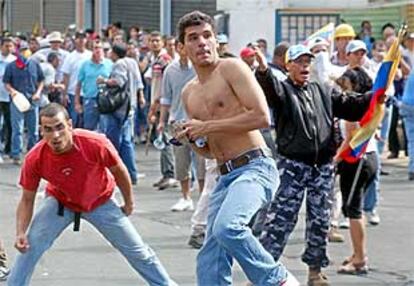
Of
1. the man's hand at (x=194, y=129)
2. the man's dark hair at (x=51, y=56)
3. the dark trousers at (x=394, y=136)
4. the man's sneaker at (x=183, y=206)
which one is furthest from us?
the man's dark hair at (x=51, y=56)

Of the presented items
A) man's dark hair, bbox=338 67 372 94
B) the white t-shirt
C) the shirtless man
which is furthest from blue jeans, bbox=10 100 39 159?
the shirtless man

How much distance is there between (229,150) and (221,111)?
25 cm

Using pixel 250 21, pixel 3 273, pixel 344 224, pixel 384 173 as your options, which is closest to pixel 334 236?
pixel 344 224

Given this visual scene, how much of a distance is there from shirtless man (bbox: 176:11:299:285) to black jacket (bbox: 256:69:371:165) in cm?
123

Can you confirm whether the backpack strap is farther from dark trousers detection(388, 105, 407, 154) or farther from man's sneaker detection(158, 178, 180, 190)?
dark trousers detection(388, 105, 407, 154)

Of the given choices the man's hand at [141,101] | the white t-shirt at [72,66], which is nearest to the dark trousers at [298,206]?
the man's hand at [141,101]

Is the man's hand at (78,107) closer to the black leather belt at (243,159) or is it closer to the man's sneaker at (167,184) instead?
the man's sneaker at (167,184)

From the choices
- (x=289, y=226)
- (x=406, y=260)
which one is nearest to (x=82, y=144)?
(x=289, y=226)

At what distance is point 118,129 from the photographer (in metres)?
15.0

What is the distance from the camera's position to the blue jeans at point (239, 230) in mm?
7012

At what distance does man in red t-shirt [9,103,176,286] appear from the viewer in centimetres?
788

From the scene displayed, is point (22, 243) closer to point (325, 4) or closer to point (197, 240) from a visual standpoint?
point (197, 240)

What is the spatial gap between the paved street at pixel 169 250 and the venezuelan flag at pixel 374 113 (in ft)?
3.23

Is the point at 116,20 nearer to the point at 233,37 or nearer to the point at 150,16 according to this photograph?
the point at 150,16
